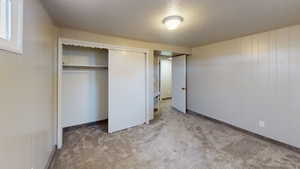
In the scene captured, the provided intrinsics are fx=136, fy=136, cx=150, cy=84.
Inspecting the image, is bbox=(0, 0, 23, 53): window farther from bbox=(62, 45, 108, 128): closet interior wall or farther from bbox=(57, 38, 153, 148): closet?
bbox=(62, 45, 108, 128): closet interior wall

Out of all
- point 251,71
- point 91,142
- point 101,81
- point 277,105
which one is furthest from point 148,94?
point 277,105

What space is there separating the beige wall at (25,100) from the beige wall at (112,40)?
839 mm

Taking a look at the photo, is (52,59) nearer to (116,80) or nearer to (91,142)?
(116,80)

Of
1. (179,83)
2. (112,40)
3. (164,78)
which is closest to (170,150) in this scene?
(112,40)

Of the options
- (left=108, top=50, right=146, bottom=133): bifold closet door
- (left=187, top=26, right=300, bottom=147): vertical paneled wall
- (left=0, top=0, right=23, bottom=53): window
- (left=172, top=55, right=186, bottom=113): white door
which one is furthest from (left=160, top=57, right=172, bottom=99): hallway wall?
(left=0, top=0, right=23, bottom=53): window

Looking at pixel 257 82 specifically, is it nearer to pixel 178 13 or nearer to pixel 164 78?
pixel 178 13

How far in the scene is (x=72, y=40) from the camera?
2.60 m

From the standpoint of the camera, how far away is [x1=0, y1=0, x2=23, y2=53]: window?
92 centimetres

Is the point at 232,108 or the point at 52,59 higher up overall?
the point at 52,59

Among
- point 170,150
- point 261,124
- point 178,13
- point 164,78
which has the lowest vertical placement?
point 170,150

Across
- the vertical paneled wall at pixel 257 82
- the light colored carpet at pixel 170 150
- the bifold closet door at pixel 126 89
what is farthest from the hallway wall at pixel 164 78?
the light colored carpet at pixel 170 150

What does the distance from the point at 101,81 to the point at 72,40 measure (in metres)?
1.26

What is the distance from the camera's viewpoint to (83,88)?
3334mm

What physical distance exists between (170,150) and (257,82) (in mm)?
2311
